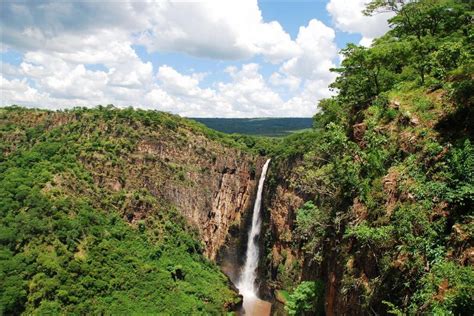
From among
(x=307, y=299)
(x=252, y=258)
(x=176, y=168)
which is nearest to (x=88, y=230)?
(x=176, y=168)

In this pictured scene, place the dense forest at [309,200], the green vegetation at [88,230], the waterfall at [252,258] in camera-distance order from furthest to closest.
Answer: the waterfall at [252,258] < the green vegetation at [88,230] < the dense forest at [309,200]

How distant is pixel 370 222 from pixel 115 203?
39.9 meters

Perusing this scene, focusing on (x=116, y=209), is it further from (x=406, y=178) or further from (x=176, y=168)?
(x=406, y=178)

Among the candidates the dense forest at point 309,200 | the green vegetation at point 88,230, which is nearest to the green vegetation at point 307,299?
the dense forest at point 309,200

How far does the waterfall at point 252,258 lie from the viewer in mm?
54878

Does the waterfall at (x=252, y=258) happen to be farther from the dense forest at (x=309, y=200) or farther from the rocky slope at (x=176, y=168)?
the dense forest at (x=309, y=200)

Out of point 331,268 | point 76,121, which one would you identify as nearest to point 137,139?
point 76,121

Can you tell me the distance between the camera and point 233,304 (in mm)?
47969

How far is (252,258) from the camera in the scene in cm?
5756

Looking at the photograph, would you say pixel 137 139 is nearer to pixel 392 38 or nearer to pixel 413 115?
pixel 392 38

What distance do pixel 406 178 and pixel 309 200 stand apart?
26.1 meters

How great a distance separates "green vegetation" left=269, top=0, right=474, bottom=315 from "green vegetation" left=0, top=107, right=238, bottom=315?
21.6 metres

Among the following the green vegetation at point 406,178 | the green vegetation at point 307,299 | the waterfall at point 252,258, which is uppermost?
the green vegetation at point 406,178

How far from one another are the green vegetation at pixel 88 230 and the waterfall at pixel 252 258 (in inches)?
171
